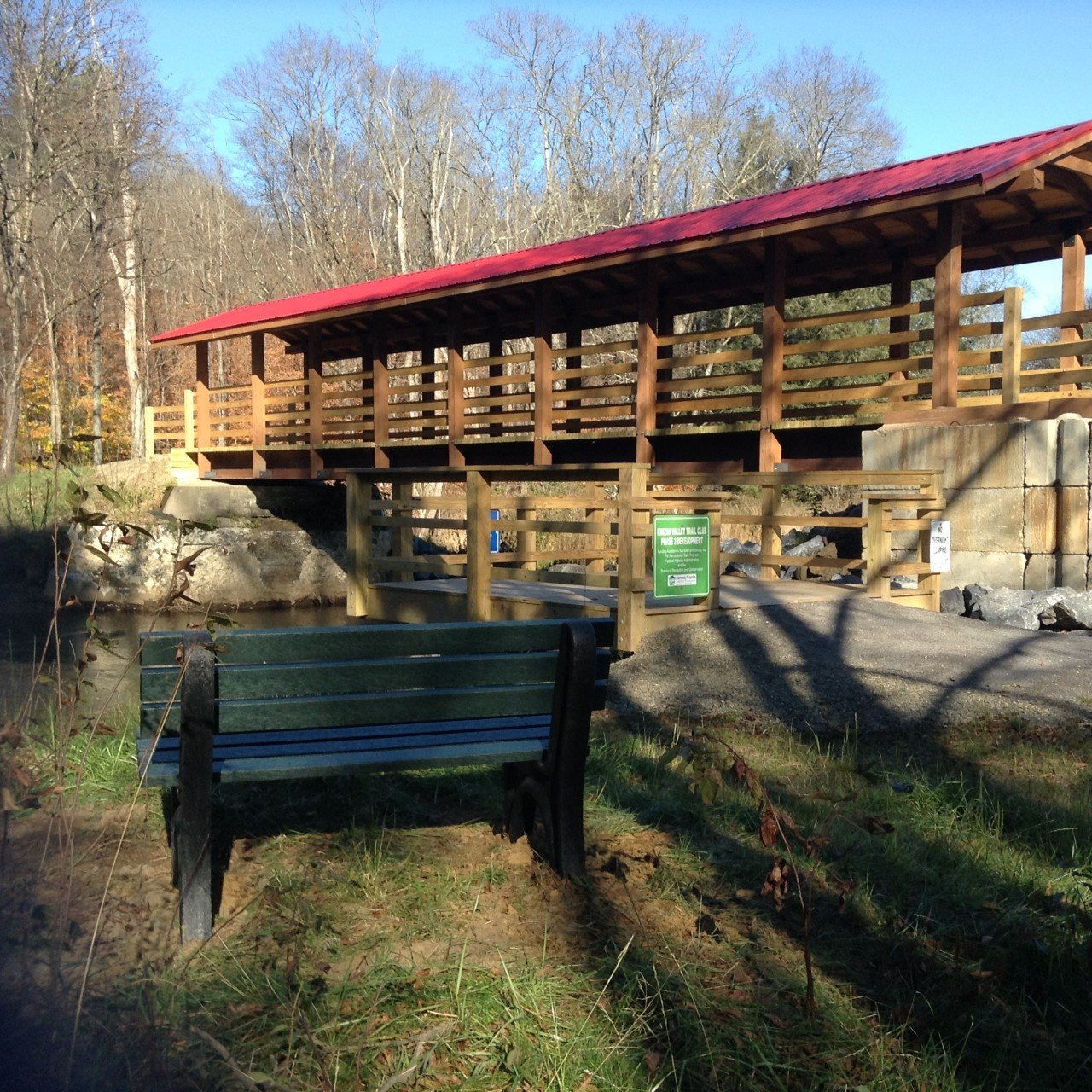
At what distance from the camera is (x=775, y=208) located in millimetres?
13820

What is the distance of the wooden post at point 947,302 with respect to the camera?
1230cm

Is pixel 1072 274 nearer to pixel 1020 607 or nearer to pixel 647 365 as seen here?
pixel 647 365

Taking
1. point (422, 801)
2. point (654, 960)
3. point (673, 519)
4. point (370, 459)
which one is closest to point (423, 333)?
point (370, 459)

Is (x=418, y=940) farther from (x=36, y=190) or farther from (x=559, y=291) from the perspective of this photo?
(x=36, y=190)

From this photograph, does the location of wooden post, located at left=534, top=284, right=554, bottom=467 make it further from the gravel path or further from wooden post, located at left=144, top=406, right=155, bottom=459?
wooden post, located at left=144, top=406, right=155, bottom=459

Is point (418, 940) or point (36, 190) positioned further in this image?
point (36, 190)

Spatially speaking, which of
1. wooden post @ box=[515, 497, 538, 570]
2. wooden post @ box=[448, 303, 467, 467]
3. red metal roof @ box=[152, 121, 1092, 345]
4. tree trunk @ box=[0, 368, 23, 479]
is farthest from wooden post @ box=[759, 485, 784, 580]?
tree trunk @ box=[0, 368, 23, 479]

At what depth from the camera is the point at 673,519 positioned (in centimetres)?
901

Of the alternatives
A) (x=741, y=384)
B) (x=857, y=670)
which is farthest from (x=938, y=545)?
(x=741, y=384)

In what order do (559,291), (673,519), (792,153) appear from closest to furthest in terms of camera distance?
(673,519)
(559,291)
(792,153)

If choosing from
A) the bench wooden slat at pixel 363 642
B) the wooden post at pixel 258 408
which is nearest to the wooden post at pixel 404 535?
the bench wooden slat at pixel 363 642

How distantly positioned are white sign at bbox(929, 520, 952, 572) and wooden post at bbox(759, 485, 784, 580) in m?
1.48

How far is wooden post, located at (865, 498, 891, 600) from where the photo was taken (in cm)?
1023

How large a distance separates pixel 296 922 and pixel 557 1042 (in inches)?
37.3
